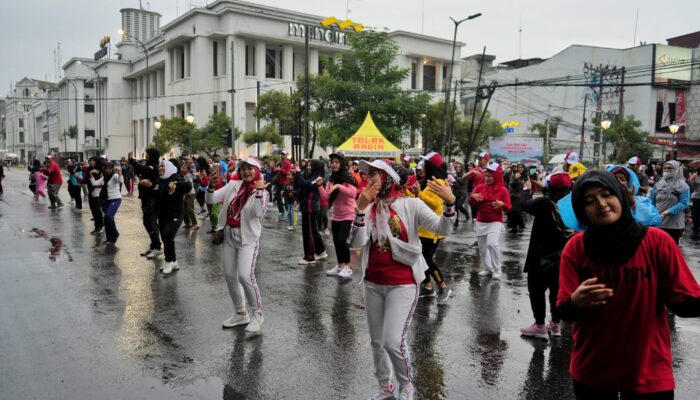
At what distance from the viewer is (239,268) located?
6.00 metres

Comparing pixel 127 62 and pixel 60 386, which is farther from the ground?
pixel 127 62

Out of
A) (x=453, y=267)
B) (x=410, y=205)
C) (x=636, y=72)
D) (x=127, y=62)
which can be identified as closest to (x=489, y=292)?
(x=453, y=267)

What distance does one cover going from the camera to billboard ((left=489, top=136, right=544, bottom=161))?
136 feet

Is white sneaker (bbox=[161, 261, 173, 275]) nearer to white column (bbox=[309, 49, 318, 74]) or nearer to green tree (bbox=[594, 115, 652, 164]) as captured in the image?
green tree (bbox=[594, 115, 652, 164])

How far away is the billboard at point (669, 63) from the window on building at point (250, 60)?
37.7 m

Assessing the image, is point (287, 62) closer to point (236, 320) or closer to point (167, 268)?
point (167, 268)

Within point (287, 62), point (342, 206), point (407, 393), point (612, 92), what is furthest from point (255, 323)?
point (612, 92)

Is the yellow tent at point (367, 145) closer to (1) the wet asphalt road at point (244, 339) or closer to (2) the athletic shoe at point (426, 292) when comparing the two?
(1) the wet asphalt road at point (244, 339)

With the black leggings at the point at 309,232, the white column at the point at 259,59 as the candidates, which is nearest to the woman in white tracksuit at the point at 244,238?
the black leggings at the point at 309,232

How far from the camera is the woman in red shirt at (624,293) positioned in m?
2.48

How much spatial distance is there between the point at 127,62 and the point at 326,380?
253ft

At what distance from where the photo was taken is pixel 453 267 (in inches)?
390

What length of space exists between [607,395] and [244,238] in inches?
163

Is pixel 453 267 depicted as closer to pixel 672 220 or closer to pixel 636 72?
pixel 672 220
